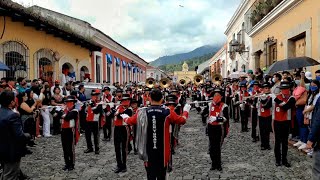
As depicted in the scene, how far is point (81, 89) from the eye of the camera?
12.9 metres

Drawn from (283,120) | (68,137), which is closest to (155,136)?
(68,137)

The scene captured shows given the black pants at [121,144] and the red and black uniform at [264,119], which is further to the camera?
the red and black uniform at [264,119]

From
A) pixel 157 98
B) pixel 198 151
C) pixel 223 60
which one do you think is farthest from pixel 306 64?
pixel 223 60

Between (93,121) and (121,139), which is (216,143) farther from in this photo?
(93,121)

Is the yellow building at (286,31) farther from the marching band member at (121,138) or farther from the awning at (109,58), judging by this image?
the awning at (109,58)

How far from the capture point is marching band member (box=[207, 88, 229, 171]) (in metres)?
7.74

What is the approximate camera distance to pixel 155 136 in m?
5.46

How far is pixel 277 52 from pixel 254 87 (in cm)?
765

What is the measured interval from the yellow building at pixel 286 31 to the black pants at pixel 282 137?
5371 millimetres

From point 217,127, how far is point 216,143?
1.15ft

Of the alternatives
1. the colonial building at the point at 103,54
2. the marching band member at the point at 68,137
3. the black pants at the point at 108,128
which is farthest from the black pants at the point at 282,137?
the colonial building at the point at 103,54

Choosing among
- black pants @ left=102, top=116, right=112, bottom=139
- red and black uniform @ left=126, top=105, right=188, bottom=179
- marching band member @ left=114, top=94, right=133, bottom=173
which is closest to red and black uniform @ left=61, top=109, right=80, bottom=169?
marching band member @ left=114, top=94, right=133, bottom=173

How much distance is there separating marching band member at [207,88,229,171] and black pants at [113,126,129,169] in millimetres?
1893

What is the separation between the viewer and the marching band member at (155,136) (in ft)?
17.9
